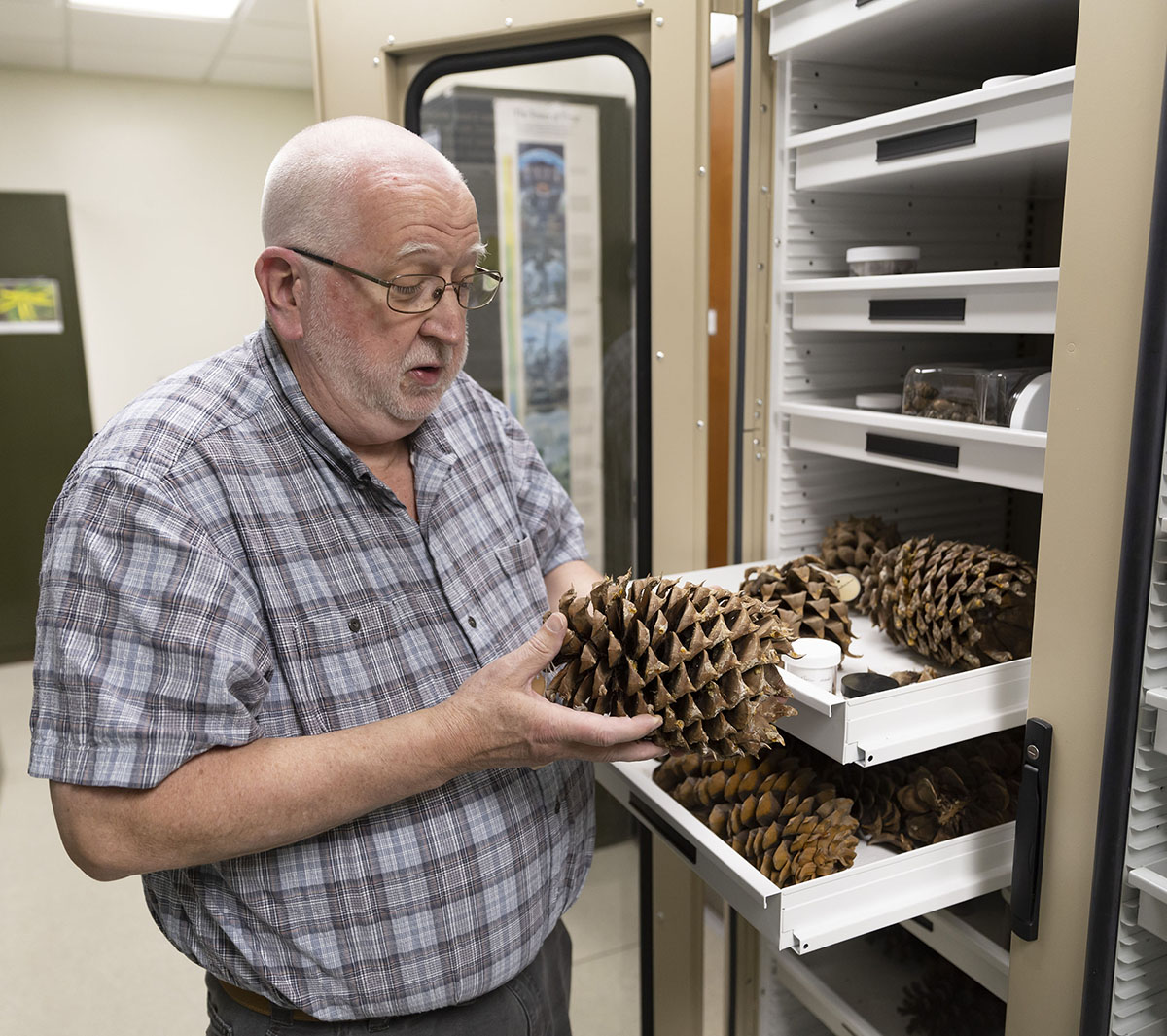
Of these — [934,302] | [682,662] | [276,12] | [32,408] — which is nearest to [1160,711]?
[682,662]

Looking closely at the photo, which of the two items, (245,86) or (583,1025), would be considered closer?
(583,1025)

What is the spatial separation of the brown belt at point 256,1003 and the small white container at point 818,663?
69 centimetres

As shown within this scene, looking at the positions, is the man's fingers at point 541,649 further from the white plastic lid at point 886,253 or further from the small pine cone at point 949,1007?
the small pine cone at point 949,1007

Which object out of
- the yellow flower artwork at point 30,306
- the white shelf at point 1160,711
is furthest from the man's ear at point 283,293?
the yellow flower artwork at point 30,306

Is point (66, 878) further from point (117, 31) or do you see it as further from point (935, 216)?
point (117, 31)

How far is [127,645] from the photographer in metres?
0.94

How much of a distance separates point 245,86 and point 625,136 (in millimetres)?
4247

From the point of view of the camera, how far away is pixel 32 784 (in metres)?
3.68

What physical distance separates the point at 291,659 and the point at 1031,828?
85 centimetres

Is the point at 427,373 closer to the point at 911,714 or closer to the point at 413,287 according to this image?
the point at 413,287

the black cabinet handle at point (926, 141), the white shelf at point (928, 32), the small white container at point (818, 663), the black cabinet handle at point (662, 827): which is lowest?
the black cabinet handle at point (662, 827)

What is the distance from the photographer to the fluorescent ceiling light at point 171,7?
381cm

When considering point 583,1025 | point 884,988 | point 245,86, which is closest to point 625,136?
point 884,988

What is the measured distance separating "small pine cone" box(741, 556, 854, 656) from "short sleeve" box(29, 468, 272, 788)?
0.66m
